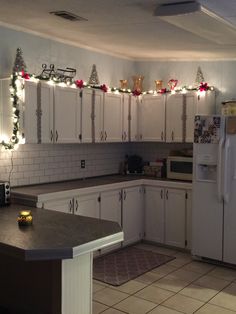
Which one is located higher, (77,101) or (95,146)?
(77,101)

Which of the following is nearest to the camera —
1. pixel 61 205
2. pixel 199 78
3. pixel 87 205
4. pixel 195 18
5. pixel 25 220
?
pixel 25 220

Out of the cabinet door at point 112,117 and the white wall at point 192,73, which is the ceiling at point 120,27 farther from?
the cabinet door at point 112,117

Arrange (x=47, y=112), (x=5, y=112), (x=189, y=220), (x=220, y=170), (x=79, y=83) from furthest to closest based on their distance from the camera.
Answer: (x=189, y=220)
(x=79, y=83)
(x=220, y=170)
(x=47, y=112)
(x=5, y=112)

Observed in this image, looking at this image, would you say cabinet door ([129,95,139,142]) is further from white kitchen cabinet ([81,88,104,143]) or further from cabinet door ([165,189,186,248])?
cabinet door ([165,189,186,248])

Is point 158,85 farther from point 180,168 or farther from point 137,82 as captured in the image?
point 180,168

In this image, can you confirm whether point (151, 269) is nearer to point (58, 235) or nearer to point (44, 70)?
point (58, 235)

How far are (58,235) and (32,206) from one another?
138 cm

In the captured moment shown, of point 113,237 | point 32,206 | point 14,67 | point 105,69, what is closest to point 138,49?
point 105,69

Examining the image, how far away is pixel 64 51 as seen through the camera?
507 cm

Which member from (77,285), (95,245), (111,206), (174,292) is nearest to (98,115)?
(111,206)

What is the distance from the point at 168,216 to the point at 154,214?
0.23 meters

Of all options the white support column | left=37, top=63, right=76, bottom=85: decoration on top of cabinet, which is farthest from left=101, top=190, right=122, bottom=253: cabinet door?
the white support column

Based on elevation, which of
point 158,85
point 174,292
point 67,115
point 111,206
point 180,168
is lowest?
point 174,292

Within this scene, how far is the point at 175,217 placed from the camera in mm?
5383
